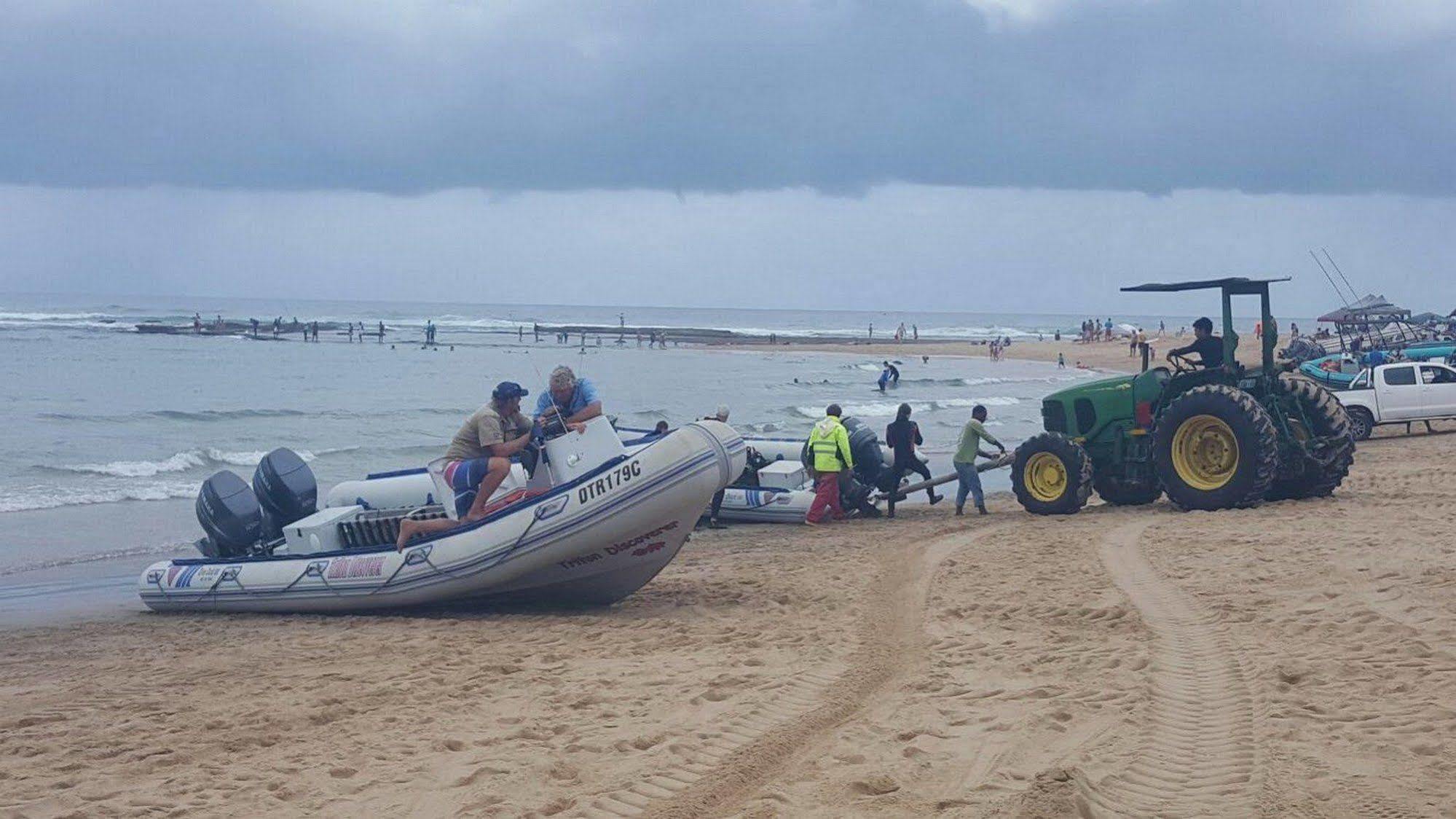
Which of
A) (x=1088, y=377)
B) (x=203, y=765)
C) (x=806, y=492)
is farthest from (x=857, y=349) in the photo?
(x=203, y=765)


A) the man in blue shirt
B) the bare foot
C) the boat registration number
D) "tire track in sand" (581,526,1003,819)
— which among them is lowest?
"tire track in sand" (581,526,1003,819)

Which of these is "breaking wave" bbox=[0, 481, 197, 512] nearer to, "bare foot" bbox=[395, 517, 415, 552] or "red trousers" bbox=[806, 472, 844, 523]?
"red trousers" bbox=[806, 472, 844, 523]

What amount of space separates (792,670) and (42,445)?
2246 centimetres

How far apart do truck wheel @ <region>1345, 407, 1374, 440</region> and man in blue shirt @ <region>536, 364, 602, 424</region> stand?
15843mm

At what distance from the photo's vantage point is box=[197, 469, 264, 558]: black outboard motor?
11.3 m

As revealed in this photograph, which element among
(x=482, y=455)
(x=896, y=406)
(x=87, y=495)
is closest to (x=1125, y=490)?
(x=482, y=455)

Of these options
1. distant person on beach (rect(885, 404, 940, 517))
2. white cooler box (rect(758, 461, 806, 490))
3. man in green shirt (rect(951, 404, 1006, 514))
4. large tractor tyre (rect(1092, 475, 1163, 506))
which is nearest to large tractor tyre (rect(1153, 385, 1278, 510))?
large tractor tyre (rect(1092, 475, 1163, 506))

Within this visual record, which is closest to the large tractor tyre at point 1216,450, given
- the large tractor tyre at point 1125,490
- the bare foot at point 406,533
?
the large tractor tyre at point 1125,490

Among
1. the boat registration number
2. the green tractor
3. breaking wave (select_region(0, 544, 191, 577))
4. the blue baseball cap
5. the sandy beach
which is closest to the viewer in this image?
the sandy beach

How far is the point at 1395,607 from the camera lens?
732cm

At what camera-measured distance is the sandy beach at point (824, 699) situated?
16.5ft

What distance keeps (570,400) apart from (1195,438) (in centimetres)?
643

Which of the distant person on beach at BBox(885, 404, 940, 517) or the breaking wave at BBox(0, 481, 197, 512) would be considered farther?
the breaking wave at BBox(0, 481, 197, 512)

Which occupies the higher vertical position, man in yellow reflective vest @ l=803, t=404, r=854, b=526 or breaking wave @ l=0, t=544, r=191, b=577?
man in yellow reflective vest @ l=803, t=404, r=854, b=526
